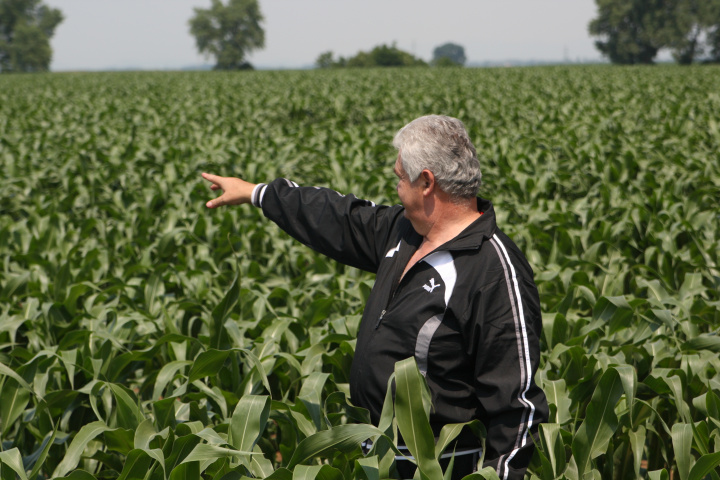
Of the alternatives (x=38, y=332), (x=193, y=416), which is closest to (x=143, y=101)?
(x=38, y=332)

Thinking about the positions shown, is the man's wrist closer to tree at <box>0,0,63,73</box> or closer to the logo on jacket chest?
the logo on jacket chest

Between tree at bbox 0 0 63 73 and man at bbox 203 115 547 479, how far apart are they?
105725mm

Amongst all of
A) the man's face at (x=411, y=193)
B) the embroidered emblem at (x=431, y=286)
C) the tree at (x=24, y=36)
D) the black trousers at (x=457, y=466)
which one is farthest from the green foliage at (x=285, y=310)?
the tree at (x=24, y=36)

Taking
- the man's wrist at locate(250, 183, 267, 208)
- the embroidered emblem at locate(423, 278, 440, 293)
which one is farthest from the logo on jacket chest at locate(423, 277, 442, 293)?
the man's wrist at locate(250, 183, 267, 208)

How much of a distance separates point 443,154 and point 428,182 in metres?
0.11

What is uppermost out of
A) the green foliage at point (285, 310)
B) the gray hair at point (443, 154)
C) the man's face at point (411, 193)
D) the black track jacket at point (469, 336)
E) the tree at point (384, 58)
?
the tree at point (384, 58)

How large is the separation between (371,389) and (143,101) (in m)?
17.7

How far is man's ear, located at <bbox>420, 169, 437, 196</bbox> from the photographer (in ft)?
7.00

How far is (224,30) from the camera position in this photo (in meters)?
109

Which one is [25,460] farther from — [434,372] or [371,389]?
[434,372]

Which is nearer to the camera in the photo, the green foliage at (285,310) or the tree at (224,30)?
the green foliage at (285,310)

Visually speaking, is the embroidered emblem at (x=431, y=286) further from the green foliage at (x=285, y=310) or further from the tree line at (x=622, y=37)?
the tree line at (x=622, y=37)

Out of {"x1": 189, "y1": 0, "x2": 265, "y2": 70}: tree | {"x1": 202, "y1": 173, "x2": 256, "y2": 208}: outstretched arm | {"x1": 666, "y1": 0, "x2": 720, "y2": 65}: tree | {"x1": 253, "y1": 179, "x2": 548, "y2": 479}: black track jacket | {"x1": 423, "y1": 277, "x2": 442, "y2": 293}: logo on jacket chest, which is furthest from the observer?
{"x1": 189, "y1": 0, "x2": 265, "y2": 70}: tree

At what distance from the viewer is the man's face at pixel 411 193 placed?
2.19 meters
